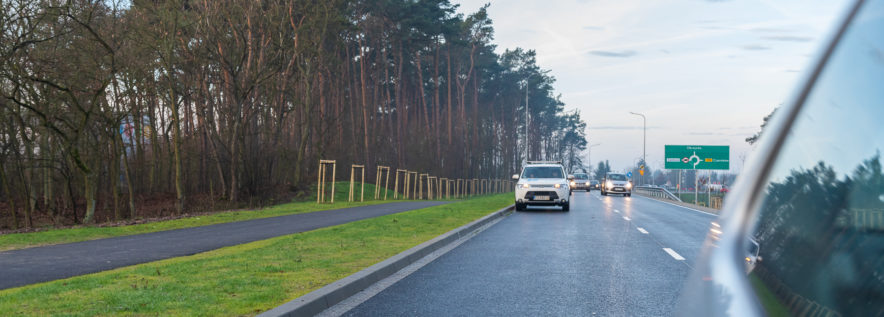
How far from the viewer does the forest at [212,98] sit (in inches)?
931

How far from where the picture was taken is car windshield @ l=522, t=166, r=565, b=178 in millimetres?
27589

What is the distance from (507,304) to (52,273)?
6.61 meters

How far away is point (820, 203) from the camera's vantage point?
136cm

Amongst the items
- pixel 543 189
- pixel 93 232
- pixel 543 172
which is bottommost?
pixel 93 232

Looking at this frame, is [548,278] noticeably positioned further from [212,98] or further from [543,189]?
[212,98]

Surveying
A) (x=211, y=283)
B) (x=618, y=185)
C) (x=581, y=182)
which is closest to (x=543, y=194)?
(x=211, y=283)

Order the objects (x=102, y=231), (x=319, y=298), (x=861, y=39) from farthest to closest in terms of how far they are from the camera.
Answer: (x=102, y=231) < (x=319, y=298) < (x=861, y=39)

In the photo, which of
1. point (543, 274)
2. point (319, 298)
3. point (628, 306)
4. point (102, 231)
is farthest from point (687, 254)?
point (102, 231)

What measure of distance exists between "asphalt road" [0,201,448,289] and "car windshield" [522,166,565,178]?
1111cm

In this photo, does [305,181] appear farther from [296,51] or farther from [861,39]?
[861,39]

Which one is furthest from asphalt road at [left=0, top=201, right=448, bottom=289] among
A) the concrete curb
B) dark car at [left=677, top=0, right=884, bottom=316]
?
dark car at [left=677, top=0, right=884, bottom=316]

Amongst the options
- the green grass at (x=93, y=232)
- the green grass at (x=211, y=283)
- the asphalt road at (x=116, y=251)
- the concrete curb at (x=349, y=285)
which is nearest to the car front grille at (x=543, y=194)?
the green grass at (x=93, y=232)

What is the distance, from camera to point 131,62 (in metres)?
25.9

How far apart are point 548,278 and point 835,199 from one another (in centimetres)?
819
